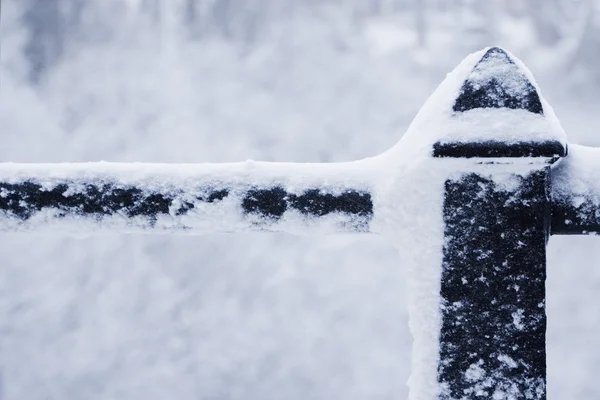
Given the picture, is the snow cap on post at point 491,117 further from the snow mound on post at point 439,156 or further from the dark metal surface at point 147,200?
the dark metal surface at point 147,200

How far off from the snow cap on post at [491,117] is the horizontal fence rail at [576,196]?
65mm

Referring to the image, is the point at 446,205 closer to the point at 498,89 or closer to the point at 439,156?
the point at 439,156

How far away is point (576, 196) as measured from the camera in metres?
0.79

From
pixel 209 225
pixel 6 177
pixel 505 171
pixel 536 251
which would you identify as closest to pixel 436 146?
pixel 505 171

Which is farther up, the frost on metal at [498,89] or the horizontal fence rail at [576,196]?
the frost on metal at [498,89]

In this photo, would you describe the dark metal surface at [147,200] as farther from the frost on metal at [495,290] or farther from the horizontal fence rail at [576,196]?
the horizontal fence rail at [576,196]

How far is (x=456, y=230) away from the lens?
797 millimetres

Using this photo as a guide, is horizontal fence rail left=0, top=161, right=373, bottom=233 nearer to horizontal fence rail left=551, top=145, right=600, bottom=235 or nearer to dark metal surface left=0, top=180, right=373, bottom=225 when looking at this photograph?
dark metal surface left=0, top=180, right=373, bottom=225

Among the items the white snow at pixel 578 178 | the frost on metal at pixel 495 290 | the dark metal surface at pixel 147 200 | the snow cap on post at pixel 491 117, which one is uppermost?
the snow cap on post at pixel 491 117

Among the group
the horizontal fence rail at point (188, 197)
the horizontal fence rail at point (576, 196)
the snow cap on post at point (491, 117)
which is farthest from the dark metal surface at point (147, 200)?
the horizontal fence rail at point (576, 196)

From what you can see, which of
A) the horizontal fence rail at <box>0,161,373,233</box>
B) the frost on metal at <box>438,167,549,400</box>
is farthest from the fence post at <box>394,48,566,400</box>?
the horizontal fence rail at <box>0,161,373,233</box>

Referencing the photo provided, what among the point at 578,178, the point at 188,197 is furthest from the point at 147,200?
the point at 578,178

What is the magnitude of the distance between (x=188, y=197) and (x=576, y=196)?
63cm

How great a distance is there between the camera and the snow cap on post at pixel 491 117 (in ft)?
2.49
